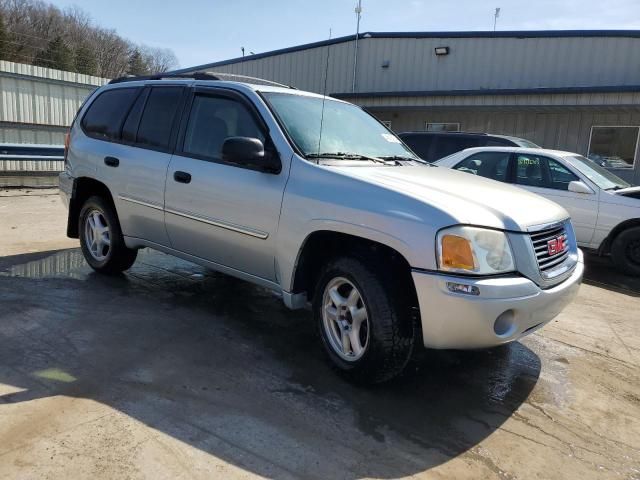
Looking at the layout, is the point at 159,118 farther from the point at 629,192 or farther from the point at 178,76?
the point at 629,192

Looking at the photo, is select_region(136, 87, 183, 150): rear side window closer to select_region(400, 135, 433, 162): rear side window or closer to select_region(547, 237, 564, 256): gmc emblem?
select_region(547, 237, 564, 256): gmc emblem

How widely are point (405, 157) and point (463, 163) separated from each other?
4067 millimetres

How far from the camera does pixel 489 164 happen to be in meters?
7.95

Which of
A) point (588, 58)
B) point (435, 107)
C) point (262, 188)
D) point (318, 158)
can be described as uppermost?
point (588, 58)

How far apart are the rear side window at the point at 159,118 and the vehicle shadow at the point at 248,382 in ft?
4.61

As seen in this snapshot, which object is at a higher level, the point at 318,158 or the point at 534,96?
the point at 534,96

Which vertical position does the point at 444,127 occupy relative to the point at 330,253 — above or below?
above

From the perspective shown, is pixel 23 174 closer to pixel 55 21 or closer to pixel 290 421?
pixel 290 421

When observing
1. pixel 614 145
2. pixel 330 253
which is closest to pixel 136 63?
pixel 614 145

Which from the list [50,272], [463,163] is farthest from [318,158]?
[463,163]

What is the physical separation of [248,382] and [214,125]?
203 centimetres

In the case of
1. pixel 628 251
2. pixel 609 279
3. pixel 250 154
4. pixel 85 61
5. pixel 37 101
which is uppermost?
pixel 85 61

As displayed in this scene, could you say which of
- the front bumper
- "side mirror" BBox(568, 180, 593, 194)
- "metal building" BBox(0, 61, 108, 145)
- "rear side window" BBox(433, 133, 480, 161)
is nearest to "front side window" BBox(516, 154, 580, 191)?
"side mirror" BBox(568, 180, 593, 194)

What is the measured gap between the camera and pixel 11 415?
2.79 m
